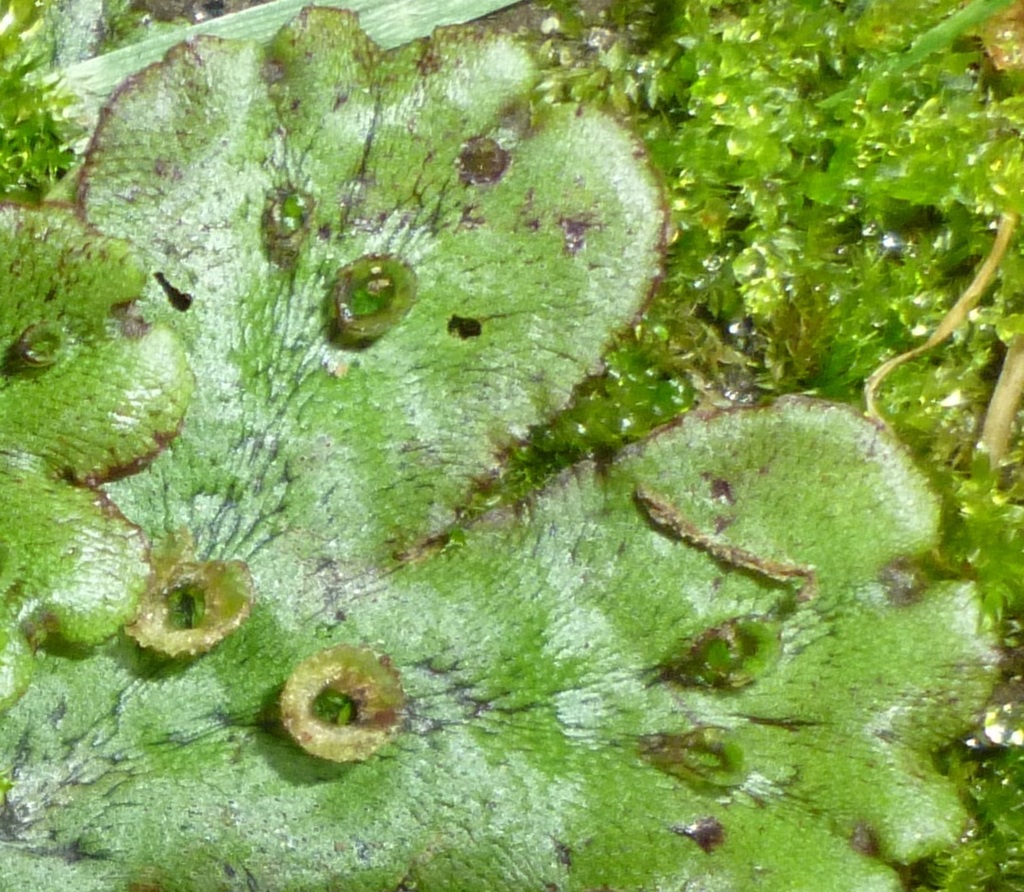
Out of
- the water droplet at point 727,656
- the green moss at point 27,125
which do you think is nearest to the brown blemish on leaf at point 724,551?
the water droplet at point 727,656

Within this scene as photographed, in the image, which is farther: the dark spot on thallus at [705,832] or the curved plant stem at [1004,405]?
the curved plant stem at [1004,405]

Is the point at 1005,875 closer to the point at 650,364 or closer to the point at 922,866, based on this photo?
the point at 922,866

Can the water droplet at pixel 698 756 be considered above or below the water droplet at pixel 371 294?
below

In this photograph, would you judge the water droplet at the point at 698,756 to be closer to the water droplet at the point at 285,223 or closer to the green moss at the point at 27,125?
the water droplet at the point at 285,223

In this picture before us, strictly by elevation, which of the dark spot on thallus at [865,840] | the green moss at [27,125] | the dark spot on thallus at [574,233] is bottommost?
the dark spot on thallus at [865,840]

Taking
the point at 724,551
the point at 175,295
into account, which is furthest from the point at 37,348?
the point at 724,551

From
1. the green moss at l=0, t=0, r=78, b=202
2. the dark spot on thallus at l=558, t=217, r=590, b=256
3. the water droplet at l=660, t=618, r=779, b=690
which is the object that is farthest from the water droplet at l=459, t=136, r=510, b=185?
the water droplet at l=660, t=618, r=779, b=690

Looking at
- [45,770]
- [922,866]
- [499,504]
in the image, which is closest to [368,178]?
[499,504]
